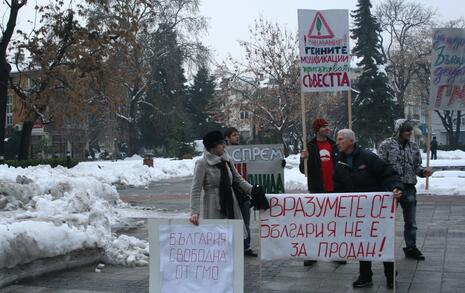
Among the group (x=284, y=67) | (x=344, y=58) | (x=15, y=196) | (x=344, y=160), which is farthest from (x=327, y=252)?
(x=284, y=67)

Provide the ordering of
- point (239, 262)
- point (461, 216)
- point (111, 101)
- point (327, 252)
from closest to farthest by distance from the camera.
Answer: point (239, 262)
point (327, 252)
point (461, 216)
point (111, 101)

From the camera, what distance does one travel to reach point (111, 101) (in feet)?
87.8

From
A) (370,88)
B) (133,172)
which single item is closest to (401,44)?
(370,88)

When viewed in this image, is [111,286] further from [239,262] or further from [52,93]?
[52,93]

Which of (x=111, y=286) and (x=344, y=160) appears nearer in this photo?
(x=344, y=160)

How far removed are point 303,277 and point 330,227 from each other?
131 cm

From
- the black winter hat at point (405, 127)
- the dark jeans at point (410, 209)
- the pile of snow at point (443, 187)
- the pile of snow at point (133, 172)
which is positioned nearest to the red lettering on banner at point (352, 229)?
the dark jeans at point (410, 209)

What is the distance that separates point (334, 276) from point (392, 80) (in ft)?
188

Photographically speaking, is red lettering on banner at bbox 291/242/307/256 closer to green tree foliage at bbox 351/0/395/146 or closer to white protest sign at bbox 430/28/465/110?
white protest sign at bbox 430/28/465/110

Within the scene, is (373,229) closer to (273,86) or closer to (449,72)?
(449,72)

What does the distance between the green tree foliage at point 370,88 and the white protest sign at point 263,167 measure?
1827 inches

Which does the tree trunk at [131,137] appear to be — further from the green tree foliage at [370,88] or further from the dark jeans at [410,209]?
the dark jeans at [410,209]

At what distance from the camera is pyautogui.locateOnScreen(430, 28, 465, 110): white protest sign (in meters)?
14.1

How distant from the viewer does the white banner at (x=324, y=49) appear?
873cm
